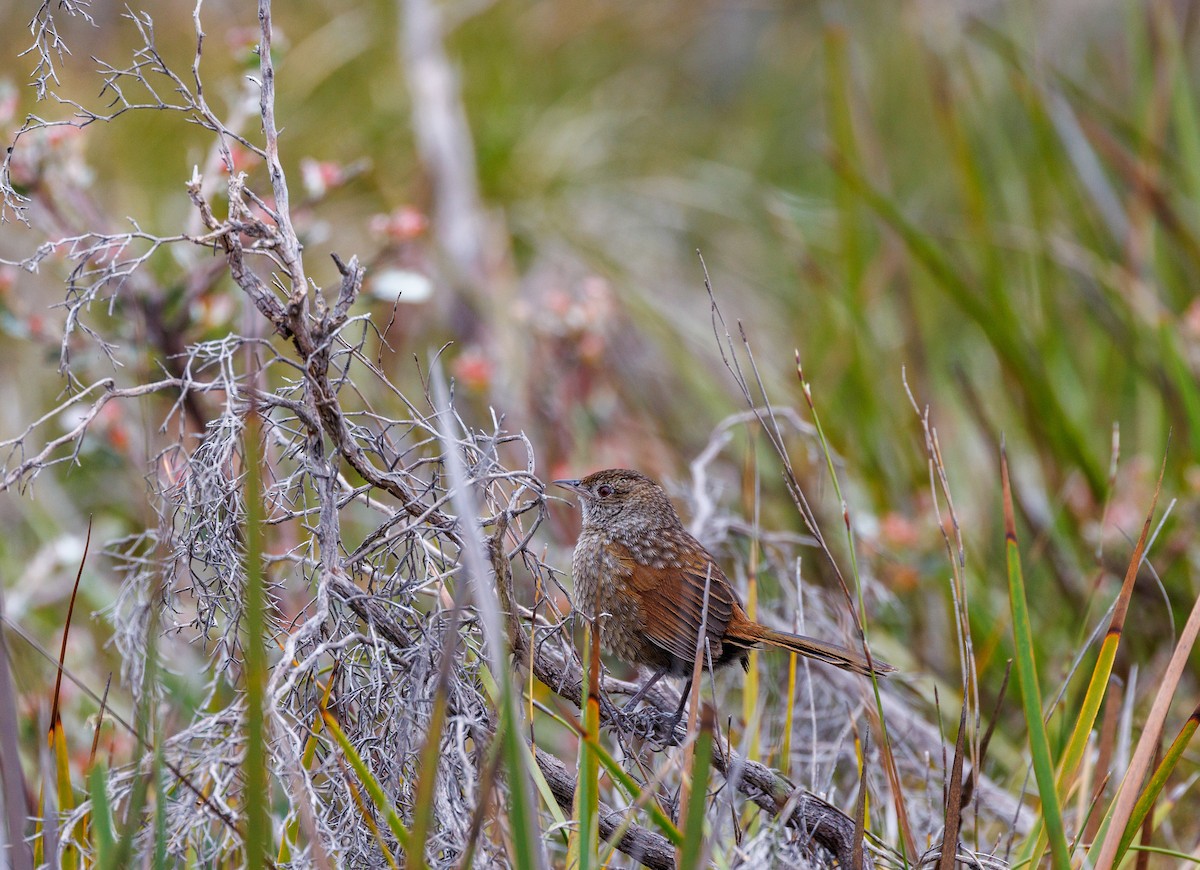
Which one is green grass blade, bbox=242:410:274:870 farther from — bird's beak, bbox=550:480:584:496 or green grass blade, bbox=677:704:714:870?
bird's beak, bbox=550:480:584:496

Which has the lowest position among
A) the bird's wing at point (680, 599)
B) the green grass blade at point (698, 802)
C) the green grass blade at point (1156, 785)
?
the green grass blade at point (1156, 785)

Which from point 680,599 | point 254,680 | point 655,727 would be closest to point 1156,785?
point 655,727

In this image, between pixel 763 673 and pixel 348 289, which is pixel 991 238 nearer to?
pixel 763 673

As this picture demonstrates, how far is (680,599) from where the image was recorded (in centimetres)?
260

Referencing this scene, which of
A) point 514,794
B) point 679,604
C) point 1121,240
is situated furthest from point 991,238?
point 514,794

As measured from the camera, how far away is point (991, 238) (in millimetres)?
4512

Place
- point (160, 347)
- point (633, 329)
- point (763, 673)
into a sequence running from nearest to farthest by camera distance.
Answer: point (763, 673)
point (160, 347)
point (633, 329)

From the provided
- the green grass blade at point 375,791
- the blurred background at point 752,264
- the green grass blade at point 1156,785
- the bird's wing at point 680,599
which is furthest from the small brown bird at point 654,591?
the green grass blade at point 375,791

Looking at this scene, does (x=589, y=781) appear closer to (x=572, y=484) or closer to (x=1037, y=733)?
(x=1037, y=733)

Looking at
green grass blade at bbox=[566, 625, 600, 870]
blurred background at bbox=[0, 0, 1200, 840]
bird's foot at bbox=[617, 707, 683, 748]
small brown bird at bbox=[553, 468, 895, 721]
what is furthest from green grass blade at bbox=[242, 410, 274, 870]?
small brown bird at bbox=[553, 468, 895, 721]

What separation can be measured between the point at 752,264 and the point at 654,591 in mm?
5212

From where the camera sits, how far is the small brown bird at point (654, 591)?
2.50 meters

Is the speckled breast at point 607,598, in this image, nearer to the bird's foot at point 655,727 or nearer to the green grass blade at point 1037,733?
the bird's foot at point 655,727

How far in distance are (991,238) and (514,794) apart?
3833 millimetres
